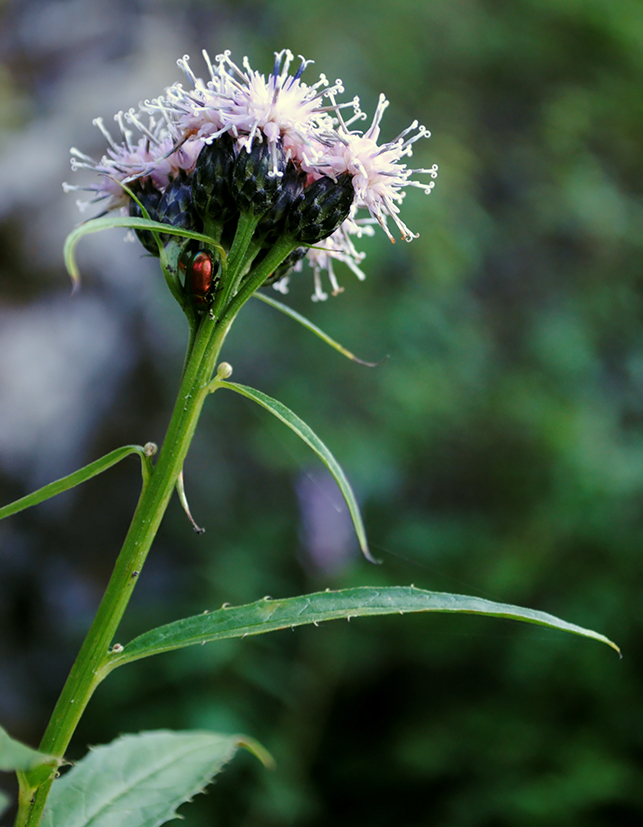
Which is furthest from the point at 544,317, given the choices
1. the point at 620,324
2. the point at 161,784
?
the point at 161,784

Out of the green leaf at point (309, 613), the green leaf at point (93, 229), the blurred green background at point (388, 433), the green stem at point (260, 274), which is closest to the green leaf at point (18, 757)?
the green leaf at point (309, 613)

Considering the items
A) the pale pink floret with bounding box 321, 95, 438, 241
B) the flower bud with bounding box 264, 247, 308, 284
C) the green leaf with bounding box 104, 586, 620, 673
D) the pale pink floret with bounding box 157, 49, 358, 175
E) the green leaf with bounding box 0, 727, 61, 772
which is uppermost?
the pale pink floret with bounding box 157, 49, 358, 175

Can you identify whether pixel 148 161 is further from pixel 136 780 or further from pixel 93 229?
pixel 136 780

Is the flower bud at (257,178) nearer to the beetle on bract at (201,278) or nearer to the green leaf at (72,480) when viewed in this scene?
the beetle on bract at (201,278)

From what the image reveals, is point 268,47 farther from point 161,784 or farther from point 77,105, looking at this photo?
point 161,784

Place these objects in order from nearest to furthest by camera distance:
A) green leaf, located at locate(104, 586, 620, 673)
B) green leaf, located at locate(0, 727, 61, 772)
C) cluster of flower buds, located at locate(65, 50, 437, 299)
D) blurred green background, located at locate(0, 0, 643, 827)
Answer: green leaf, located at locate(0, 727, 61, 772), green leaf, located at locate(104, 586, 620, 673), cluster of flower buds, located at locate(65, 50, 437, 299), blurred green background, located at locate(0, 0, 643, 827)

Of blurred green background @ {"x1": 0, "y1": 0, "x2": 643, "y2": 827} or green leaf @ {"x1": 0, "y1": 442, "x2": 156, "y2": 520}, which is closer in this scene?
green leaf @ {"x1": 0, "y1": 442, "x2": 156, "y2": 520}

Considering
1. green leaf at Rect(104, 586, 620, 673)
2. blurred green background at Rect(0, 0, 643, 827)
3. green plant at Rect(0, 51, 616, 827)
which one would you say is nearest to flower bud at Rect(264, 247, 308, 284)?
green plant at Rect(0, 51, 616, 827)

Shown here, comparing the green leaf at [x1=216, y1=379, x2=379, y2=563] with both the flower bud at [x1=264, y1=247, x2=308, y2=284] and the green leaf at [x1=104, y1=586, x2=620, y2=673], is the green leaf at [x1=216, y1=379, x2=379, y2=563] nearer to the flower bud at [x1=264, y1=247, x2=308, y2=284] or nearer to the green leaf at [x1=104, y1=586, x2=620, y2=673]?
the green leaf at [x1=104, y1=586, x2=620, y2=673]
